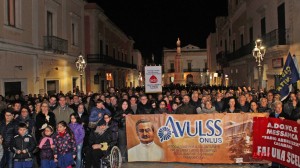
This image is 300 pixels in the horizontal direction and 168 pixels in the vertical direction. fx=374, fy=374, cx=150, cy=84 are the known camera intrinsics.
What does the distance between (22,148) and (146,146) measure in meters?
3.07

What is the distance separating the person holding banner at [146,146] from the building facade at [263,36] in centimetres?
1239

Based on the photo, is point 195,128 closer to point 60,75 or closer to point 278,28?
point 278,28

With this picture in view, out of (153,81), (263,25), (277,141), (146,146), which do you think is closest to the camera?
(277,141)

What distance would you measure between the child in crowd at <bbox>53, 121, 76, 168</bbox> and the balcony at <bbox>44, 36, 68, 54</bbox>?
45.4 feet

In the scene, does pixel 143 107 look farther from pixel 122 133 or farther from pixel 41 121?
pixel 41 121

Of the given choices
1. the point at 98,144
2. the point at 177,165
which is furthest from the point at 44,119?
the point at 177,165

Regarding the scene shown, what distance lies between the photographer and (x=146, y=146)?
30.9ft

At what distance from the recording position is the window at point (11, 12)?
56.5 ft

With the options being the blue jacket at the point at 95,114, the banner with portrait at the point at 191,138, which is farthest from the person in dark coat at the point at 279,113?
the blue jacket at the point at 95,114

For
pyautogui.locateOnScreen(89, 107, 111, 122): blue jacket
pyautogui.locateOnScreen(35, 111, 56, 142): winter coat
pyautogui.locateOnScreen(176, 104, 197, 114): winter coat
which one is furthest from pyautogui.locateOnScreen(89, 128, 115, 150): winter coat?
pyautogui.locateOnScreen(176, 104, 197, 114): winter coat

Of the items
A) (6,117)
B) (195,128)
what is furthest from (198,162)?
(6,117)

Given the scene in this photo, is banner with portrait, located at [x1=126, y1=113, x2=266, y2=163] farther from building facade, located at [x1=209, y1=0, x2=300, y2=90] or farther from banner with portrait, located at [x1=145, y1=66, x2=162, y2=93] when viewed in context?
building facade, located at [x1=209, y1=0, x2=300, y2=90]

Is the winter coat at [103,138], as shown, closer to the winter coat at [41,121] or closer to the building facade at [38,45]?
the winter coat at [41,121]

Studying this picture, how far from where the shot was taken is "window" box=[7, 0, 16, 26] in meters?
17.2
